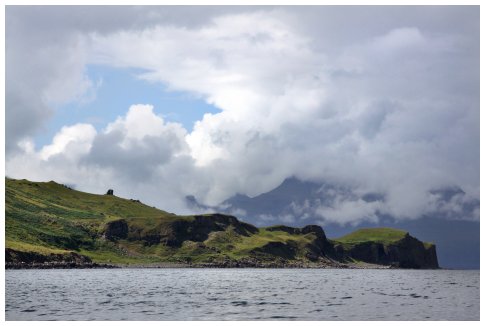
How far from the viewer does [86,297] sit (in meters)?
104

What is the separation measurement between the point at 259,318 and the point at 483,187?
1115 inches

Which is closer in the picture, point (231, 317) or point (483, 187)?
point (483, 187)

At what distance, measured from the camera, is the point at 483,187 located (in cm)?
6166

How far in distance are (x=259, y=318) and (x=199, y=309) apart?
13301 mm

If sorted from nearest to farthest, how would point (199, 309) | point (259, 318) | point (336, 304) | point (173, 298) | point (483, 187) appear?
point (483, 187), point (259, 318), point (199, 309), point (336, 304), point (173, 298)

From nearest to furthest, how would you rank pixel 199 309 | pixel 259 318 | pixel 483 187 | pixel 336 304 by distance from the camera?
pixel 483 187 < pixel 259 318 < pixel 199 309 < pixel 336 304
